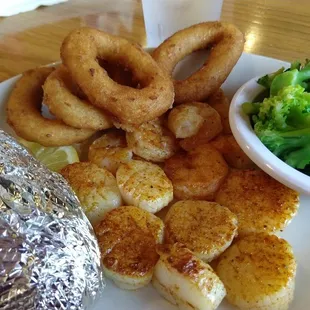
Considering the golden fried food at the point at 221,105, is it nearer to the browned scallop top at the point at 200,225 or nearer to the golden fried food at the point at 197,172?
the golden fried food at the point at 197,172

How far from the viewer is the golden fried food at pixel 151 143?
150 cm

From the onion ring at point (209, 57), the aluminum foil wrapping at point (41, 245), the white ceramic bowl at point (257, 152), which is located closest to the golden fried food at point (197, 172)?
the white ceramic bowl at point (257, 152)

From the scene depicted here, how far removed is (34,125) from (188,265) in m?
0.69

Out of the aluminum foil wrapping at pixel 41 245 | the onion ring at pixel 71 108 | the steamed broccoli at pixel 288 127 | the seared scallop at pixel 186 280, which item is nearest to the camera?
the aluminum foil wrapping at pixel 41 245

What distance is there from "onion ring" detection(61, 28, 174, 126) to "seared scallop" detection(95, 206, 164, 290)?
30 cm

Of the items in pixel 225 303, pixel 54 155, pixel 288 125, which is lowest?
pixel 225 303

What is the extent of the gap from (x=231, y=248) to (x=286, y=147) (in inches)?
13.0

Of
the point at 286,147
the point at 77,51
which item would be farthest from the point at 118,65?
the point at 286,147

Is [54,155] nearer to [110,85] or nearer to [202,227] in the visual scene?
[110,85]

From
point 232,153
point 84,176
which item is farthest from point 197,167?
point 84,176

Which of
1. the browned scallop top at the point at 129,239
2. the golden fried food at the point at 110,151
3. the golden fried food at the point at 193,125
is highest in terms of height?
the golden fried food at the point at 193,125

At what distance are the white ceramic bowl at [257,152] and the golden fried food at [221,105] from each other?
4.4 inches

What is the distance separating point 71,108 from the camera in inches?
58.2

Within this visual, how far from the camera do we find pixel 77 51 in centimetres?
149
